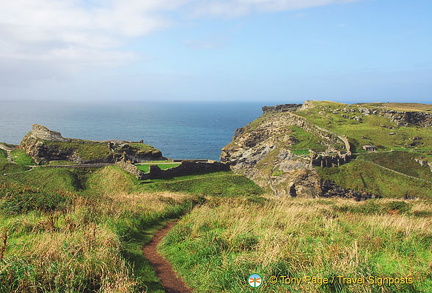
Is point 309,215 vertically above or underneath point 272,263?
underneath

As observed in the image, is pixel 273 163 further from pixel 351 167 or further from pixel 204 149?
pixel 204 149

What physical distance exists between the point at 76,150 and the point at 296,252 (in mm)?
42174

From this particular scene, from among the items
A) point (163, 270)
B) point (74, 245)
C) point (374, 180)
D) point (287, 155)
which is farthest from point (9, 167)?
point (374, 180)

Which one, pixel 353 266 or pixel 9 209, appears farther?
pixel 9 209

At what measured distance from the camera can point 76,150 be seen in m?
44.0

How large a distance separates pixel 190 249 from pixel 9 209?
7.89m

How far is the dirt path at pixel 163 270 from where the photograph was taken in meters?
7.94

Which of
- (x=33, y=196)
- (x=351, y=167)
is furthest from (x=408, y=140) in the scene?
(x=33, y=196)

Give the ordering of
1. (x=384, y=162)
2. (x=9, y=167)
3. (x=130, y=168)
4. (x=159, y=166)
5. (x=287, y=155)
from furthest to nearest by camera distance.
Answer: (x=287, y=155) < (x=384, y=162) < (x=159, y=166) < (x=130, y=168) < (x=9, y=167)

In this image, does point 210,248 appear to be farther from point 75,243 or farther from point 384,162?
point 384,162

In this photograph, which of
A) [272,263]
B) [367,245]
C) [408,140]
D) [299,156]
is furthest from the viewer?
[408,140]

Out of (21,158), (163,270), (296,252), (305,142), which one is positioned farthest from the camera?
(305,142)

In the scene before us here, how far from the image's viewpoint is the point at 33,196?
14.2m

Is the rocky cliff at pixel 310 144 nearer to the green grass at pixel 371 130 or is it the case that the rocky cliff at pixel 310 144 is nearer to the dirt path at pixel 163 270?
the green grass at pixel 371 130
